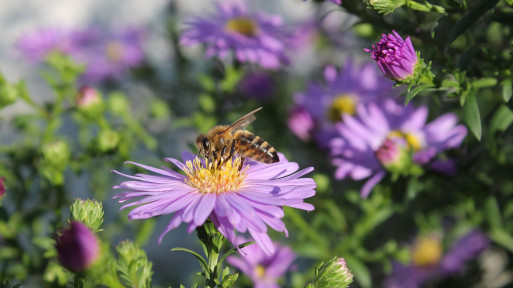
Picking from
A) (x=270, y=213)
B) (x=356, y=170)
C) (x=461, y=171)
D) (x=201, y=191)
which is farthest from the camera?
(x=356, y=170)

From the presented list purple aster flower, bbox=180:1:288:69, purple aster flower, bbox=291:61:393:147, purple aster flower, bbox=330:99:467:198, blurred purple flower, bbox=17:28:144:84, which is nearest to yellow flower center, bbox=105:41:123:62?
blurred purple flower, bbox=17:28:144:84

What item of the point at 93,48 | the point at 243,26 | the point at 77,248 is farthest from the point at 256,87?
the point at 77,248

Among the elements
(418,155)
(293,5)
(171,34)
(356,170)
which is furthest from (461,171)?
(293,5)

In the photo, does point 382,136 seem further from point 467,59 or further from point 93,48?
point 93,48

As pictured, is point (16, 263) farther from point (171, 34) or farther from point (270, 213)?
point (171, 34)

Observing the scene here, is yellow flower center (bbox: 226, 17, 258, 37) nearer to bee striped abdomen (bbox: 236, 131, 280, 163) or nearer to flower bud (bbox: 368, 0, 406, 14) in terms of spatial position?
bee striped abdomen (bbox: 236, 131, 280, 163)

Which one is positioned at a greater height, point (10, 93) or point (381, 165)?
point (10, 93)
